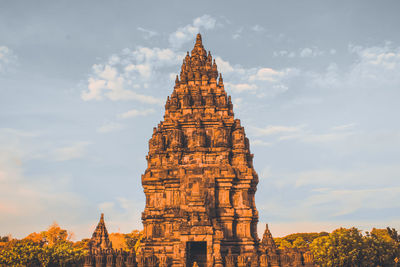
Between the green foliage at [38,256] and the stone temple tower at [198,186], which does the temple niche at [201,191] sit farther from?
the green foliage at [38,256]

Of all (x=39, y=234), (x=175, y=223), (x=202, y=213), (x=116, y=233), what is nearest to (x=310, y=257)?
(x=202, y=213)

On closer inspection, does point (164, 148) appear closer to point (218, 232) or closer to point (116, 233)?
point (218, 232)

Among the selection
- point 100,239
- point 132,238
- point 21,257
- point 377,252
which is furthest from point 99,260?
point 132,238

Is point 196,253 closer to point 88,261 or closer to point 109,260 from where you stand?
point 109,260

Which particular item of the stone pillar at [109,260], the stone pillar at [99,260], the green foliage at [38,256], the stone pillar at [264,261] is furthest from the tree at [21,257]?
the stone pillar at [264,261]

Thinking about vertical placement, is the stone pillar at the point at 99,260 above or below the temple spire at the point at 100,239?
below

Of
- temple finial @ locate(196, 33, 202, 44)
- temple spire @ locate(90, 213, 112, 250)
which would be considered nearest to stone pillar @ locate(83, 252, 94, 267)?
temple spire @ locate(90, 213, 112, 250)

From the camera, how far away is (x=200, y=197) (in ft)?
103

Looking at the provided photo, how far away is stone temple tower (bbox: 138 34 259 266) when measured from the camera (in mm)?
29281

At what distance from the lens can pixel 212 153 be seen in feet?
114

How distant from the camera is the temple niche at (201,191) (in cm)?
2852

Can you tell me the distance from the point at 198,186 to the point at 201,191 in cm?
56

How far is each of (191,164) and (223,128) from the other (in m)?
4.84

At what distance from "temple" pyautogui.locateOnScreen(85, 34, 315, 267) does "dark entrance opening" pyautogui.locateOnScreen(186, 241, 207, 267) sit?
7 cm
